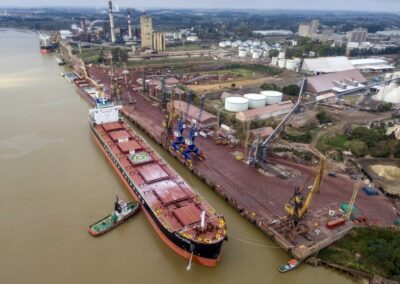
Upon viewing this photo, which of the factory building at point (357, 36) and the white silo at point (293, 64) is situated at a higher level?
the factory building at point (357, 36)

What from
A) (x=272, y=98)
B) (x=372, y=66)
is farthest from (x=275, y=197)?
(x=372, y=66)

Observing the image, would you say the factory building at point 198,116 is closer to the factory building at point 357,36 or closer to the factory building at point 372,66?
the factory building at point 372,66

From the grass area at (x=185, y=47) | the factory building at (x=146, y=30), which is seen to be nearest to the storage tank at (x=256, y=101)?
the grass area at (x=185, y=47)

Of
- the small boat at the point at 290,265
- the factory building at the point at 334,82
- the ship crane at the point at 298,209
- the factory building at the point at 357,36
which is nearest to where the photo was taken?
the small boat at the point at 290,265

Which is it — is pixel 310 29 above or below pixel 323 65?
above

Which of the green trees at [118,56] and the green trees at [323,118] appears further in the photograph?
the green trees at [118,56]

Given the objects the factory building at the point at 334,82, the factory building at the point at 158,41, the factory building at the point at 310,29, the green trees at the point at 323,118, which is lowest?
the green trees at the point at 323,118

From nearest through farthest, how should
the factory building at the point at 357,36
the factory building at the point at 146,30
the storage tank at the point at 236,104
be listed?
the storage tank at the point at 236,104 → the factory building at the point at 146,30 → the factory building at the point at 357,36

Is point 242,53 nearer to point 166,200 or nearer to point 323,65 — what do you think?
point 323,65
